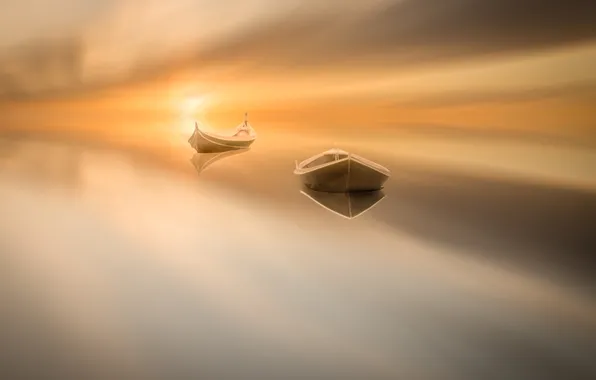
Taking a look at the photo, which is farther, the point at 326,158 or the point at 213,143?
the point at 213,143

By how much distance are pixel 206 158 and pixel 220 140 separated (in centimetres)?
9

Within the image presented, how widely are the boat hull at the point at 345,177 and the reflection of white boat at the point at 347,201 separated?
1cm

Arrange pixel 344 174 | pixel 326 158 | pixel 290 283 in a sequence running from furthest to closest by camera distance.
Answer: pixel 326 158 → pixel 344 174 → pixel 290 283

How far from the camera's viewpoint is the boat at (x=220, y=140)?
1678 millimetres

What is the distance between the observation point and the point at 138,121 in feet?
6.89

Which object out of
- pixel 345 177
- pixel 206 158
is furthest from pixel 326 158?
pixel 206 158

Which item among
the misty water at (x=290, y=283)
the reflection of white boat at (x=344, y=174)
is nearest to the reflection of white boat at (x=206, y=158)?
the misty water at (x=290, y=283)

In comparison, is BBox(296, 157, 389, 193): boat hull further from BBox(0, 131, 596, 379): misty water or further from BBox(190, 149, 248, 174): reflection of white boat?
BBox(190, 149, 248, 174): reflection of white boat

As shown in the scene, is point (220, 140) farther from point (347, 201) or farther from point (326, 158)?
point (347, 201)

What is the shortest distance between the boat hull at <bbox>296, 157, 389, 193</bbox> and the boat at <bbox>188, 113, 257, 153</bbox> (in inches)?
23.0

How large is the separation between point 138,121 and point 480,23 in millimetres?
1389

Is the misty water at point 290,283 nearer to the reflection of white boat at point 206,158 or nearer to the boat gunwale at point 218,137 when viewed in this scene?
the reflection of white boat at point 206,158

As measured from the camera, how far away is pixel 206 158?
5.45ft

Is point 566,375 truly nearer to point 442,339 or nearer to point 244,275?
point 442,339
